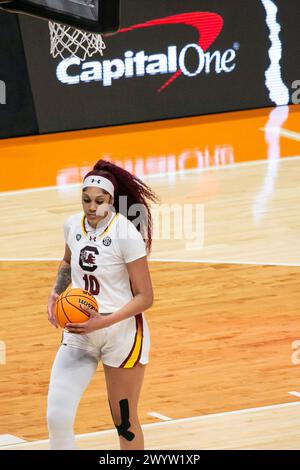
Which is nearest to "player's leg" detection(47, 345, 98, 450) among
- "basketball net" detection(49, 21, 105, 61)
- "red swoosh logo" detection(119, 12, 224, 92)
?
"basketball net" detection(49, 21, 105, 61)

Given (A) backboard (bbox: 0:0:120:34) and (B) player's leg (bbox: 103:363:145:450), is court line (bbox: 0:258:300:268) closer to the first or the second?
(B) player's leg (bbox: 103:363:145:450)

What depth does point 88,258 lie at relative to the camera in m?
6.52

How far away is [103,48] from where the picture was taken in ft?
54.6

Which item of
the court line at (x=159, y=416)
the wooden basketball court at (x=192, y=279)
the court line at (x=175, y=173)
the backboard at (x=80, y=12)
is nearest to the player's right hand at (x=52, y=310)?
the wooden basketball court at (x=192, y=279)

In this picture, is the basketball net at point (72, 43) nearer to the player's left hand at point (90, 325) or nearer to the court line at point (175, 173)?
the court line at point (175, 173)

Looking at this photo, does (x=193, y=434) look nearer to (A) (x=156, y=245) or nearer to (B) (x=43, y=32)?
(A) (x=156, y=245)

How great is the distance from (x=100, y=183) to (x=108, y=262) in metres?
0.42

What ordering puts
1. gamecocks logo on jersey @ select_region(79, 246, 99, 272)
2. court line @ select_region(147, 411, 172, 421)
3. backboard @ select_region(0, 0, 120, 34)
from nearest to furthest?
backboard @ select_region(0, 0, 120, 34) < gamecocks logo on jersey @ select_region(79, 246, 99, 272) < court line @ select_region(147, 411, 172, 421)

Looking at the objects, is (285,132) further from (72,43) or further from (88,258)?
(88,258)

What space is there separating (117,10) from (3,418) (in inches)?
135

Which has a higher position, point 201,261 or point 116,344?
point 116,344

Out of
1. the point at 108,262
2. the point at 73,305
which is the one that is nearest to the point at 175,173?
the point at 108,262

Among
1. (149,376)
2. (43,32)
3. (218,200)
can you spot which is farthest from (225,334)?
(43,32)

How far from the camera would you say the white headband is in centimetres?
658
